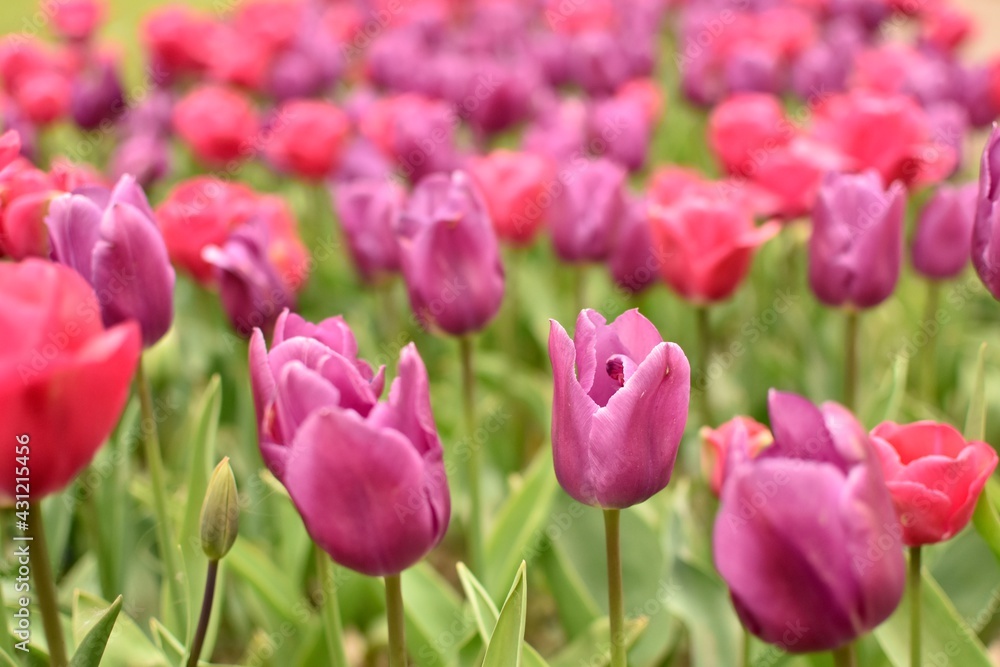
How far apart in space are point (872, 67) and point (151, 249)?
2.13 meters

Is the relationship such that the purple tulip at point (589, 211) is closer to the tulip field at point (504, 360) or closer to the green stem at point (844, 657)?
the tulip field at point (504, 360)

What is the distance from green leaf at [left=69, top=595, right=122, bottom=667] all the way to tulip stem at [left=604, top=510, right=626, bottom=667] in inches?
14.2

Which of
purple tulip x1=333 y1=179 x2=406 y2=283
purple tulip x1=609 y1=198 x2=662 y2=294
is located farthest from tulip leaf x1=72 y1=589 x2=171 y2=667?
purple tulip x1=609 y1=198 x2=662 y2=294

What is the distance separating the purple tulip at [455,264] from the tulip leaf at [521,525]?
317 mm

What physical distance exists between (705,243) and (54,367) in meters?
1.06

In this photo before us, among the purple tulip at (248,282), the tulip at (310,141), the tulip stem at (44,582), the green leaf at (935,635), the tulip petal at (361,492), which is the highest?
the tulip petal at (361,492)

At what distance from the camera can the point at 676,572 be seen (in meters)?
1.25

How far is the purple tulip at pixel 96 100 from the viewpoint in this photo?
2.66 m

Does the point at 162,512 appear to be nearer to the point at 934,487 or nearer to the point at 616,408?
the point at 616,408

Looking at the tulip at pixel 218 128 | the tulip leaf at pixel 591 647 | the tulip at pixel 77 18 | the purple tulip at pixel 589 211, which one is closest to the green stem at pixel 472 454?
the tulip leaf at pixel 591 647

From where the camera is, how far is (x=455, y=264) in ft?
3.79

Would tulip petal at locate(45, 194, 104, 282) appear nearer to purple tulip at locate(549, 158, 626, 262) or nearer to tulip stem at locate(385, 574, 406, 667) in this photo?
tulip stem at locate(385, 574, 406, 667)

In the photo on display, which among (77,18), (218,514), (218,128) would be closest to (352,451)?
(218,514)

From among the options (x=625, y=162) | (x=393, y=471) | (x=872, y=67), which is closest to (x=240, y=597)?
(x=393, y=471)
